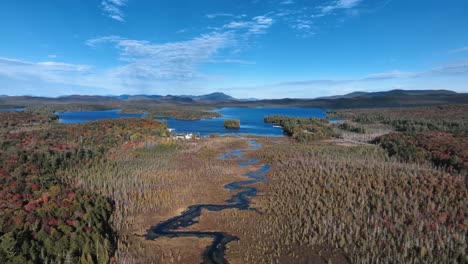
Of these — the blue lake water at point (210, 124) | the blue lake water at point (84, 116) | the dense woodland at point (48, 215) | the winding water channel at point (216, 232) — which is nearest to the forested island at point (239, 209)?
the dense woodland at point (48, 215)

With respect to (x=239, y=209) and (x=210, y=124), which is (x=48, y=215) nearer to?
(x=239, y=209)

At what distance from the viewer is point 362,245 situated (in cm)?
1034

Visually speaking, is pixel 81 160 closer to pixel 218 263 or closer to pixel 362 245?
pixel 218 263

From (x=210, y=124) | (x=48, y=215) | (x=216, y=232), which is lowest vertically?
(x=210, y=124)

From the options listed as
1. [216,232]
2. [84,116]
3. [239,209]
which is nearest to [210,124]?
[84,116]

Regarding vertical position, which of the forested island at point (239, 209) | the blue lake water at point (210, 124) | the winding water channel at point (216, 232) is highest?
the forested island at point (239, 209)

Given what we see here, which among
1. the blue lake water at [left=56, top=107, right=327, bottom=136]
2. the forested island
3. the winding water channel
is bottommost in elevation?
the blue lake water at [left=56, top=107, right=327, bottom=136]

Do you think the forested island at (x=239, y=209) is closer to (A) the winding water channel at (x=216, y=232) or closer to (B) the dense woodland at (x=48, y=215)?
(B) the dense woodland at (x=48, y=215)

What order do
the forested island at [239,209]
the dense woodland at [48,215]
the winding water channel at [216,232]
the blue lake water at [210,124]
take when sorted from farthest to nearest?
Result: the blue lake water at [210,124], the winding water channel at [216,232], the forested island at [239,209], the dense woodland at [48,215]

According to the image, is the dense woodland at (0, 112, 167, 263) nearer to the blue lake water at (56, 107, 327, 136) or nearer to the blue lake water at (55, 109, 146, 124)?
the blue lake water at (56, 107, 327, 136)

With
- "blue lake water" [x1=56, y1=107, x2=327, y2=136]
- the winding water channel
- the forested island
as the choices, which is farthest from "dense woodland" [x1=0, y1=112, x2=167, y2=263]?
"blue lake water" [x1=56, y1=107, x2=327, y2=136]

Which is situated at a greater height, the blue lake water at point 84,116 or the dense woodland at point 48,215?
the dense woodland at point 48,215

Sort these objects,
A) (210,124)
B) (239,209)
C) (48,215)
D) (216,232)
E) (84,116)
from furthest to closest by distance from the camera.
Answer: (84,116) < (210,124) < (239,209) < (216,232) < (48,215)

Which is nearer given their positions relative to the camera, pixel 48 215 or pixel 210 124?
pixel 48 215
